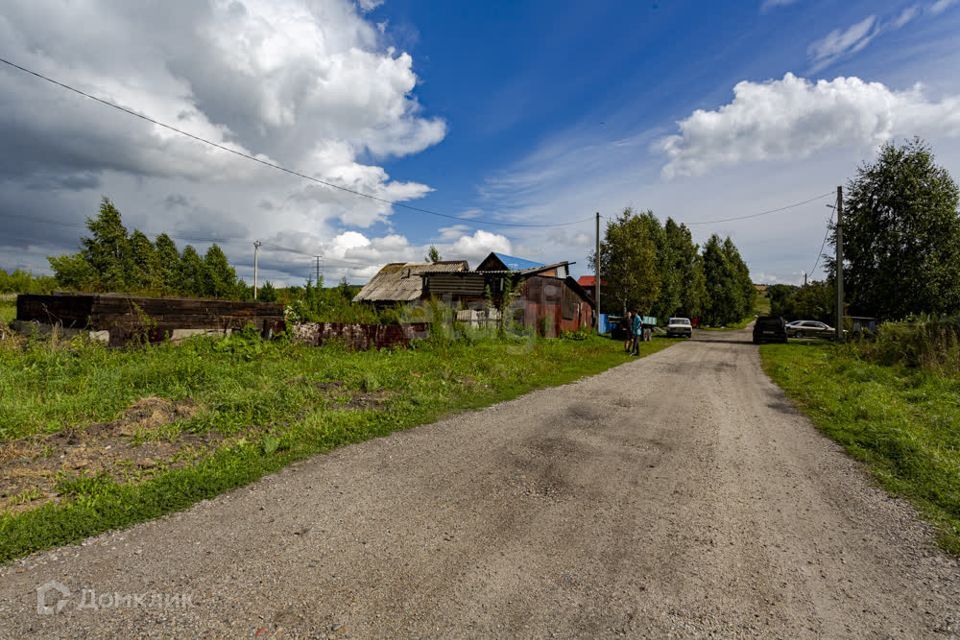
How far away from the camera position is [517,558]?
9.11 ft

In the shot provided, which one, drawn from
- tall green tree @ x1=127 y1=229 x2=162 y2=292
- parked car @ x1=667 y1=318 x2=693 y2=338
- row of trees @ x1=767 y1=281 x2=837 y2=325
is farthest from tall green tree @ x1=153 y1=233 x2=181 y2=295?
row of trees @ x1=767 y1=281 x2=837 y2=325

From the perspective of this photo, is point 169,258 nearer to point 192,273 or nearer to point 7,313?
point 192,273

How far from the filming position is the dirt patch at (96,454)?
3.58 m

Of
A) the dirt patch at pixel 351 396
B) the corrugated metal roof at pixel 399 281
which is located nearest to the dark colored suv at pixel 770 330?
the corrugated metal roof at pixel 399 281

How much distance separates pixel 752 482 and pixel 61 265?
32.6m

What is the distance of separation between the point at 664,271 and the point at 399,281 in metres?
23.7

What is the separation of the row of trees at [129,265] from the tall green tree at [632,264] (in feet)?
92.2

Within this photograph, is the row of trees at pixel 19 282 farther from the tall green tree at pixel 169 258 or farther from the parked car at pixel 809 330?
the parked car at pixel 809 330

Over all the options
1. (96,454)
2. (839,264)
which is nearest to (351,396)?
(96,454)

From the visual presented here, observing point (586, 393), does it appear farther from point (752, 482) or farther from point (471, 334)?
point (471, 334)

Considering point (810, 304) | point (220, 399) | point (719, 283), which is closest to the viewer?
point (220, 399)

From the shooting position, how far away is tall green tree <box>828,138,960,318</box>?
838 inches

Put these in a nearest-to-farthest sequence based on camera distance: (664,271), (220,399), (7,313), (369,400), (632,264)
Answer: (220,399), (369,400), (7,313), (632,264), (664,271)

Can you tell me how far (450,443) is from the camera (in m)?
5.23
